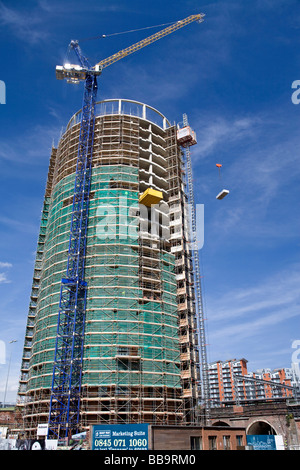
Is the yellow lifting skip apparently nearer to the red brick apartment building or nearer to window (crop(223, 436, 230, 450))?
window (crop(223, 436, 230, 450))

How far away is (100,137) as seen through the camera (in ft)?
207

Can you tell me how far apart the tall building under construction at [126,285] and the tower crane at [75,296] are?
1048mm

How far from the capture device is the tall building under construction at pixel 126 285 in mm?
46156

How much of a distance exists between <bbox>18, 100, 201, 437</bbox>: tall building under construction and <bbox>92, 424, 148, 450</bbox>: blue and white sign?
2274 centimetres

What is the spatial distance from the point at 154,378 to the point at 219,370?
409 ft

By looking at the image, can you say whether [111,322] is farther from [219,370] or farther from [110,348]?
[219,370]

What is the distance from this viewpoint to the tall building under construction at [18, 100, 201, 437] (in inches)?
1817

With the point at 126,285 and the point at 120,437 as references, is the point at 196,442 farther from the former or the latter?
the point at 126,285

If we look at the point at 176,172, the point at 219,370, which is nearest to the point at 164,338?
the point at 176,172

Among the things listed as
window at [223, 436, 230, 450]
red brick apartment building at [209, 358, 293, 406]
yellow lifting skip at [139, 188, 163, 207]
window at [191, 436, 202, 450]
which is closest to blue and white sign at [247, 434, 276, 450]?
window at [191, 436, 202, 450]

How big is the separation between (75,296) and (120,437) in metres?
29.7

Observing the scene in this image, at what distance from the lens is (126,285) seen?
51.7 m

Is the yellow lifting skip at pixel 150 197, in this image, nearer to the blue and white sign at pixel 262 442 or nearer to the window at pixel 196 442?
the window at pixel 196 442

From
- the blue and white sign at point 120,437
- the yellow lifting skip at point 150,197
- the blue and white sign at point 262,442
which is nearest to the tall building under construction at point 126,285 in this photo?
the yellow lifting skip at point 150,197
